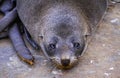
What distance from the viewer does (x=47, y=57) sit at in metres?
2.97

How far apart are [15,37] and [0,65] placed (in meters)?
0.40

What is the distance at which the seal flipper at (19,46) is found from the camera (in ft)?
9.72

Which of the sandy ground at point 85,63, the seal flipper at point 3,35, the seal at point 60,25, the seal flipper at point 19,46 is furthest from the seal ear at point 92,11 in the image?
Result: the seal flipper at point 3,35

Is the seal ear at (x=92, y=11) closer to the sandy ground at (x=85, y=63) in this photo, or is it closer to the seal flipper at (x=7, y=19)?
the sandy ground at (x=85, y=63)

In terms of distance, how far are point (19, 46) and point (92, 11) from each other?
2.58ft

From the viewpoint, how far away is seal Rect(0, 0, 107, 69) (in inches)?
109

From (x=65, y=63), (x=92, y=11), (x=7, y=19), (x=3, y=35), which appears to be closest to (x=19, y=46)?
(x=3, y=35)

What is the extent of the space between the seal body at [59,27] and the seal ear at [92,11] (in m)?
0.05

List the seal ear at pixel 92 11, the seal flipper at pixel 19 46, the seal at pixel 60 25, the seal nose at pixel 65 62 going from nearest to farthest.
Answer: the seal nose at pixel 65 62
the seal at pixel 60 25
the seal flipper at pixel 19 46
the seal ear at pixel 92 11

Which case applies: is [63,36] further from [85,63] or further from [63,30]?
[85,63]

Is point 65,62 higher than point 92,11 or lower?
higher

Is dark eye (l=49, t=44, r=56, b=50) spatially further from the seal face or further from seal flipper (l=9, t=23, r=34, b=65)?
seal flipper (l=9, t=23, r=34, b=65)

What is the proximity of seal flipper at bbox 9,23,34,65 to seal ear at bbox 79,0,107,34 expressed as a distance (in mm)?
637

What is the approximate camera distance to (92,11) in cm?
334
